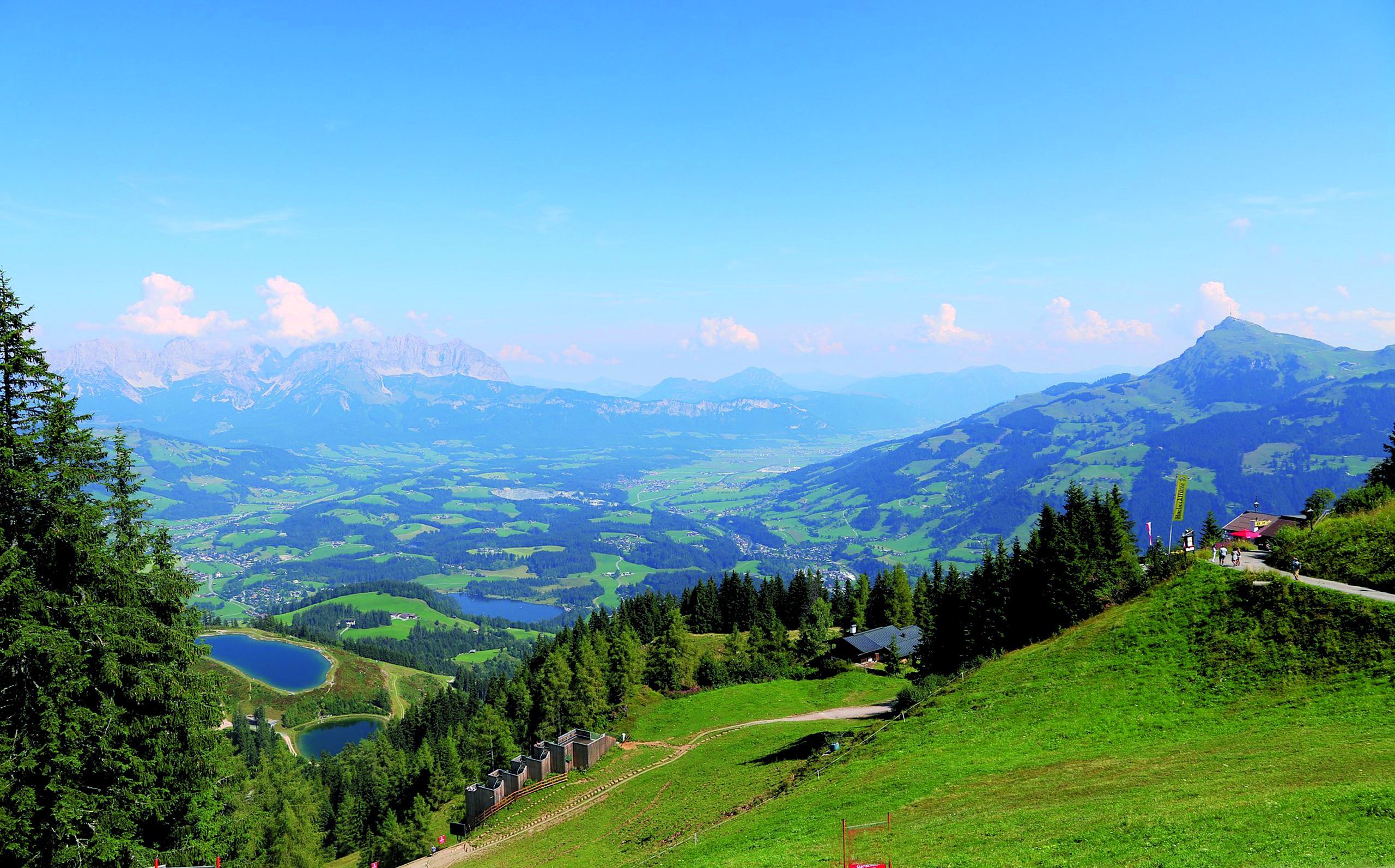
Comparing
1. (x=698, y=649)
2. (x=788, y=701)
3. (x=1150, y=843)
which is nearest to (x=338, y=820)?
(x=698, y=649)

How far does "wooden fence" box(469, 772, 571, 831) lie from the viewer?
5028cm

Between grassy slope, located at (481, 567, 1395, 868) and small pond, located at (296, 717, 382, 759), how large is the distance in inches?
4528

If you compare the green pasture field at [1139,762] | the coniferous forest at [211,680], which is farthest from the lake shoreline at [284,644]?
the green pasture field at [1139,762]

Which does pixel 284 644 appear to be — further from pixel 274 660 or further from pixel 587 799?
pixel 587 799

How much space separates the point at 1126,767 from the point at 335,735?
155322 mm

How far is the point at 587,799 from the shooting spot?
4647cm

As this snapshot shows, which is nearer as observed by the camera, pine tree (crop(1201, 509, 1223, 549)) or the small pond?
pine tree (crop(1201, 509, 1223, 549))

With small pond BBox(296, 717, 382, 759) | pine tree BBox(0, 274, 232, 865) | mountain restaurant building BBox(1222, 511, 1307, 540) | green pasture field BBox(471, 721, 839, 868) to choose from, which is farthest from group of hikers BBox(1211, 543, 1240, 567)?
small pond BBox(296, 717, 382, 759)

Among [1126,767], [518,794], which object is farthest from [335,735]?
[1126,767]

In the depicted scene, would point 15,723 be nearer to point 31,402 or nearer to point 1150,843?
point 31,402

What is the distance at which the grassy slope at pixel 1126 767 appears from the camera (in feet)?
57.7

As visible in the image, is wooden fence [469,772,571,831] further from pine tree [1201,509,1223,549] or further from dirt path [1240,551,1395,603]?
pine tree [1201,509,1223,549]

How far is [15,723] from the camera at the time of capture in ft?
57.8

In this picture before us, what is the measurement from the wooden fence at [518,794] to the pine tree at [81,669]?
31673 millimetres
